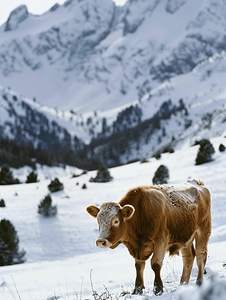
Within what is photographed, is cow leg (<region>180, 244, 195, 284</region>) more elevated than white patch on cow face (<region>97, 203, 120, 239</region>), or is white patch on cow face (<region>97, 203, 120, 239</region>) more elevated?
white patch on cow face (<region>97, 203, 120, 239</region>)

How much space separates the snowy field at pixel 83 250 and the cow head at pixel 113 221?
88 centimetres

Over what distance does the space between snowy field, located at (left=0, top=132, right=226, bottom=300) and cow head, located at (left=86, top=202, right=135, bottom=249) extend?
0.88m

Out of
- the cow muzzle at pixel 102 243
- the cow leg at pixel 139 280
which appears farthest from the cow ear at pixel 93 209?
the cow leg at pixel 139 280

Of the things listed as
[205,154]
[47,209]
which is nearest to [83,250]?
[47,209]

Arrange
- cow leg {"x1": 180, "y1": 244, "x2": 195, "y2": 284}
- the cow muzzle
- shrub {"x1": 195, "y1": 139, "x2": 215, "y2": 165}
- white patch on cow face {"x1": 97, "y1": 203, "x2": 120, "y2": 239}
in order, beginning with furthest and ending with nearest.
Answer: shrub {"x1": 195, "y1": 139, "x2": 215, "y2": 165}, cow leg {"x1": 180, "y1": 244, "x2": 195, "y2": 284}, white patch on cow face {"x1": 97, "y1": 203, "x2": 120, "y2": 239}, the cow muzzle

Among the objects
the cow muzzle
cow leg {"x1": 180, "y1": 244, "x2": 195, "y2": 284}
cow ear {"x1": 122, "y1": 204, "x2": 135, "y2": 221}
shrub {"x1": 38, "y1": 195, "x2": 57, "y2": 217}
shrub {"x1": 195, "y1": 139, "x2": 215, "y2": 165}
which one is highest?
cow ear {"x1": 122, "y1": 204, "x2": 135, "y2": 221}

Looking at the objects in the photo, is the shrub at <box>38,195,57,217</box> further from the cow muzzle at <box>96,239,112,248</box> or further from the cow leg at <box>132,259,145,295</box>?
the cow muzzle at <box>96,239,112,248</box>

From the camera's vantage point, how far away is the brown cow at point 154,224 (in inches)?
174

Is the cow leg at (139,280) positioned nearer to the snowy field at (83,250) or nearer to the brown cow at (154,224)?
the brown cow at (154,224)

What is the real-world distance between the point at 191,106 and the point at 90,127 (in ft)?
227

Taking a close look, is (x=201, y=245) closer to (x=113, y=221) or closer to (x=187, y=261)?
(x=187, y=261)

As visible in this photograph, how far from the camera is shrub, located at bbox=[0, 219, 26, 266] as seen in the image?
13695mm

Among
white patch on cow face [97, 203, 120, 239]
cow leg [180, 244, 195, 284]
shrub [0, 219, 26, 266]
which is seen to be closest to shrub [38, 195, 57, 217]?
shrub [0, 219, 26, 266]

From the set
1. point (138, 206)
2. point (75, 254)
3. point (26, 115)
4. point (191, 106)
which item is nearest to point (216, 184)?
point (75, 254)
